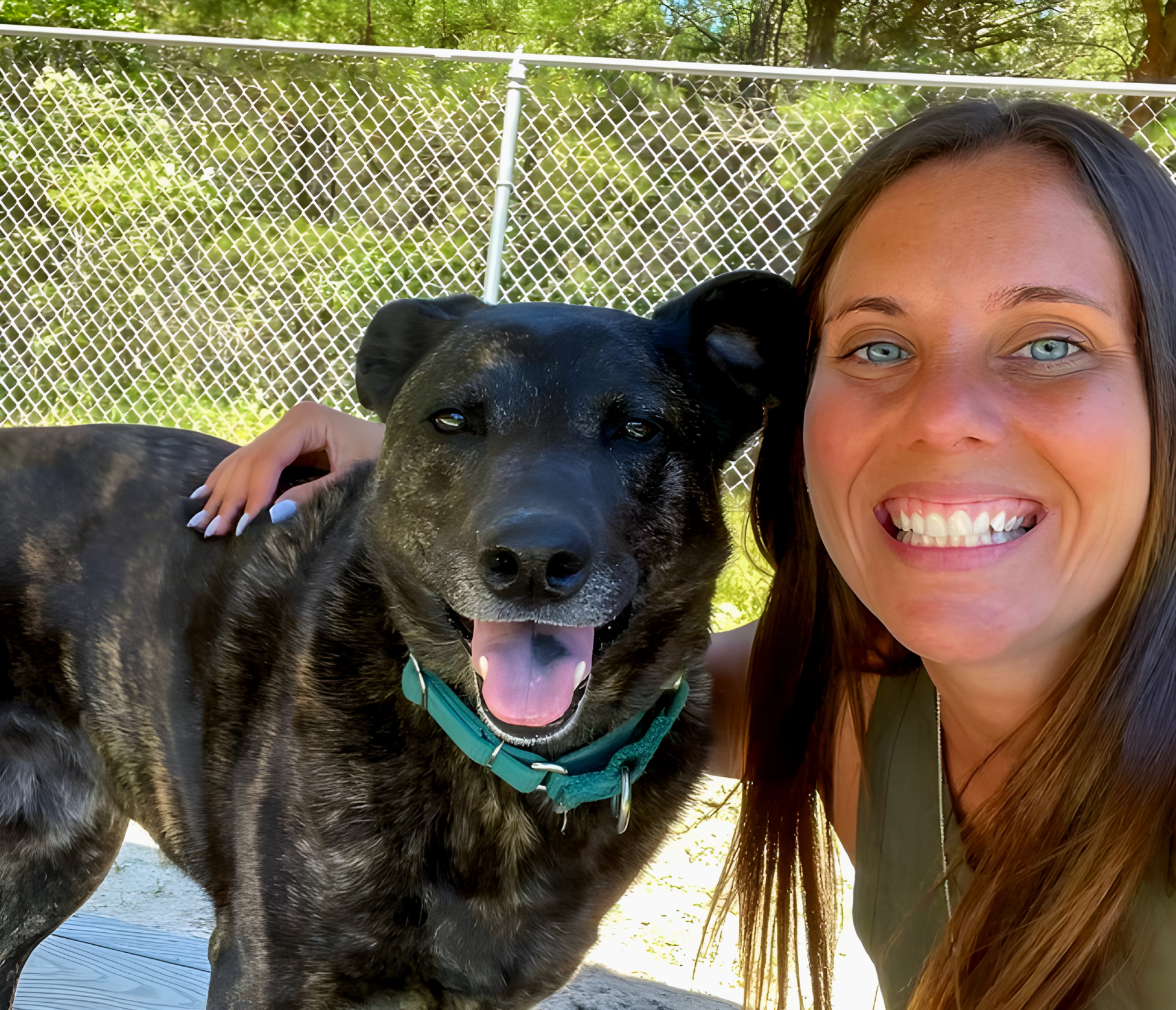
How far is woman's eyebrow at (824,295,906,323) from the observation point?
1657mm

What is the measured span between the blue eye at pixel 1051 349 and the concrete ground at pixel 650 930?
1.64m

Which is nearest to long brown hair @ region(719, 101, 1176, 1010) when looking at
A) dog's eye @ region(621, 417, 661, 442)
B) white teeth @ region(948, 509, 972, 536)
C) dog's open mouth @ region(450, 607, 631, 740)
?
white teeth @ region(948, 509, 972, 536)

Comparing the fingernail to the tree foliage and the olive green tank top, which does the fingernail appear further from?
the tree foliage

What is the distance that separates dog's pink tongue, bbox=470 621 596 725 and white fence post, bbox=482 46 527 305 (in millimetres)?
2595

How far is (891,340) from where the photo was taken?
1.71m

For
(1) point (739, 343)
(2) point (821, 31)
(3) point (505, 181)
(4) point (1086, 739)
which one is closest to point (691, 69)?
(3) point (505, 181)

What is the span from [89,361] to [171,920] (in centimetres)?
385

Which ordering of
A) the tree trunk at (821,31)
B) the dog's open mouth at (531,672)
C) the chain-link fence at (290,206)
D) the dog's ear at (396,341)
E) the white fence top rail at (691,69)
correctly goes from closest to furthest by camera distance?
the dog's open mouth at (531,672) → the dog's ear at (396,341) → the white fence top rail at (691,69) → the chain-link fence at (290,206) → the tree trunk at (821,31)

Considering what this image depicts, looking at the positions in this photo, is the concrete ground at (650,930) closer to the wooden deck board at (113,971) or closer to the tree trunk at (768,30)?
the wooden deck board at (113,971)

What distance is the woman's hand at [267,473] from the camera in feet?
7.86

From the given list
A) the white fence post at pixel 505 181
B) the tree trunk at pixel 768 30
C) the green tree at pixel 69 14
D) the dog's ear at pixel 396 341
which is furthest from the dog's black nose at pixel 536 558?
the green tree at pixel 69 14

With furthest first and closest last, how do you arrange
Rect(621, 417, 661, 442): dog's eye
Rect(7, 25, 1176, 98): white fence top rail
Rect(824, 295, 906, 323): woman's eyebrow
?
Rect(7, 25, 1176, 98): white fence top rail → Rect(621, 417, 661, 442): dog's eye → Rect(824, 295, 906, 323): woman's eyebrow

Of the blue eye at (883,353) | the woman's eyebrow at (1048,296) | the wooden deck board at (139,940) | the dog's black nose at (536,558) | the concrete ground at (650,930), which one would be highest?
the woman's eyebrow at (1048,296)

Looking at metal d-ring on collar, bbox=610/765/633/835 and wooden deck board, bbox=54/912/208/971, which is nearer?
metal d-ring on collar, bbox=610/765/633/835
